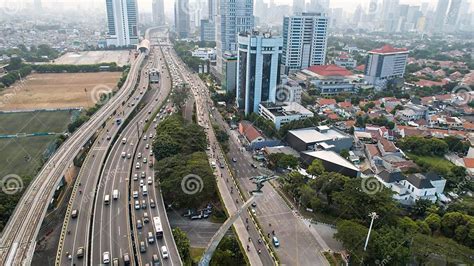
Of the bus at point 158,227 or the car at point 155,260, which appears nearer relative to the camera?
the car at point 155,260

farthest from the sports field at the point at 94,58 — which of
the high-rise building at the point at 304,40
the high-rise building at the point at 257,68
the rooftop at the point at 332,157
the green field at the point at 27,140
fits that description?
the rooftop at the point at 332,157

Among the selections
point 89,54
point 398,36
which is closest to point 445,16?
point 398,36

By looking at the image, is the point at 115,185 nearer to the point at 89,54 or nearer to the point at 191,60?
the point at 191,60

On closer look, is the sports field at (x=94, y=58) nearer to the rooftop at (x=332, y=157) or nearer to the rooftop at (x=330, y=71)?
the rooftop at (x=330, y=71)

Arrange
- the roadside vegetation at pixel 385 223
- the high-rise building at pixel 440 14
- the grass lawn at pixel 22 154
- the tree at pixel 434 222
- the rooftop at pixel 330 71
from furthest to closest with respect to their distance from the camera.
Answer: the high-rise building at pixel 440 14
the rooftop at pixel 330 71
the grass lawn at pixel 22 154
the tree at pixel 434 222
the roadside vegetation at pixel 385 223

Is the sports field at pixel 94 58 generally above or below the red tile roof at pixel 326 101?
above

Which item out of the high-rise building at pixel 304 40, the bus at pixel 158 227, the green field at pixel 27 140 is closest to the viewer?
the bus at pixel 158 227

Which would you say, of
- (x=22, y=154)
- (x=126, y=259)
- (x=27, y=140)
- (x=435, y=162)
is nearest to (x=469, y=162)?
(x=435, y=162)
